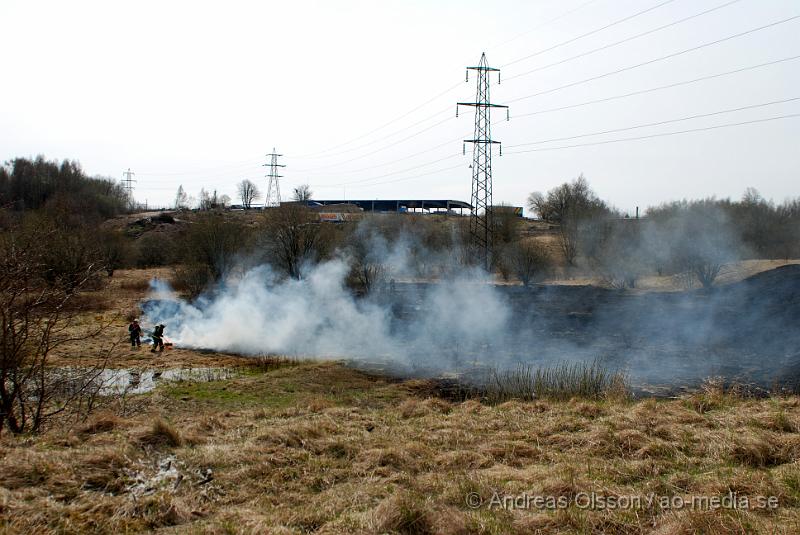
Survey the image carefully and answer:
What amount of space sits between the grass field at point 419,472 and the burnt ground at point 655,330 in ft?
32.6

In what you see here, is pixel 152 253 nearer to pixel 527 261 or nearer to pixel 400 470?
pixel 527 261

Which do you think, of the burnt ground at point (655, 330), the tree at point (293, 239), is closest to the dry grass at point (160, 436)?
the burnt ground at point (655, 330)

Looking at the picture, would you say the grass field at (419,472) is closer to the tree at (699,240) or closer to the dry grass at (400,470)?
the dry grass at (400,470)

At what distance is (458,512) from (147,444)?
17.1 feet

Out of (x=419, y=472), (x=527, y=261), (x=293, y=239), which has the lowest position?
(x=419, y=472)

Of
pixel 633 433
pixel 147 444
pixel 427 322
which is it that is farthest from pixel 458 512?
pixel 427 322

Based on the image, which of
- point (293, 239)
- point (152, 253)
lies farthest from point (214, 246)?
point (152, 253)

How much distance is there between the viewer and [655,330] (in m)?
30.4

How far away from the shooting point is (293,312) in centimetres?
3381

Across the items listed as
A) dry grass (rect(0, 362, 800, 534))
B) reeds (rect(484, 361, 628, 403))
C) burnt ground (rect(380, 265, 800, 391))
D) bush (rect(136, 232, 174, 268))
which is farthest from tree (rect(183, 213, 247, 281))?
dry grass (rect(0, 362, 800, 534))

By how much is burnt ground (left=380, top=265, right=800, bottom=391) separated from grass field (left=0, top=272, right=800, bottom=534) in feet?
32.6

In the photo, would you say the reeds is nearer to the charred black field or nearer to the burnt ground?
the charred black field

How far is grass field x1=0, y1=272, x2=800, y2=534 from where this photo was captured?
608 centimetres

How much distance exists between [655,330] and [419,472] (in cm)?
2610
